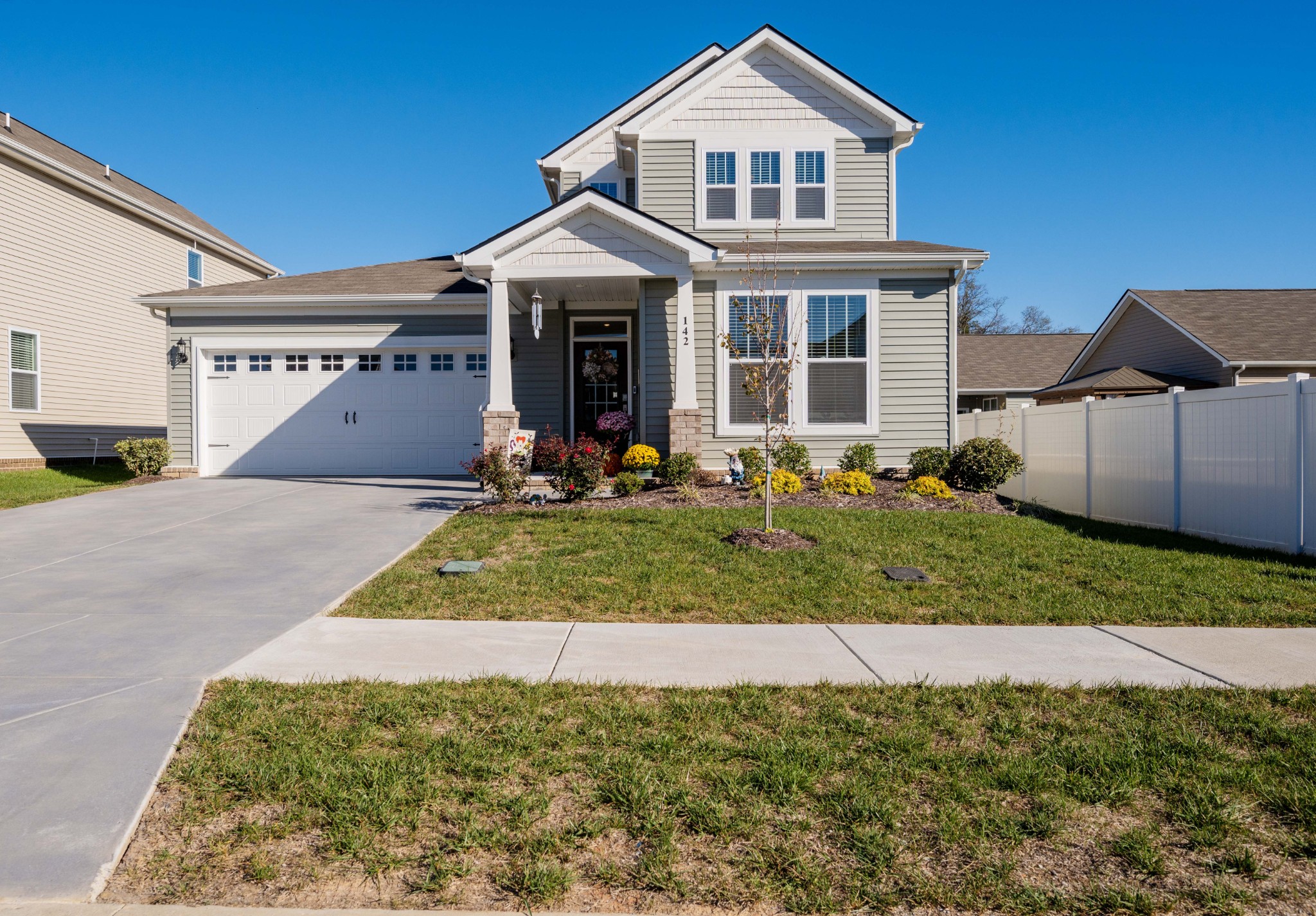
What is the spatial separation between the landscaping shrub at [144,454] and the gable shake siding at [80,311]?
259 cm

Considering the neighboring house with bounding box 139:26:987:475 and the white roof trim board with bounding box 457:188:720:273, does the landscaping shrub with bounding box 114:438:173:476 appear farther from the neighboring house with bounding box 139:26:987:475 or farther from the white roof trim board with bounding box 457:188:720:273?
the white roof trim board with bounding box 457:188:720:273

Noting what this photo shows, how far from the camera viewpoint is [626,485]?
11.0m

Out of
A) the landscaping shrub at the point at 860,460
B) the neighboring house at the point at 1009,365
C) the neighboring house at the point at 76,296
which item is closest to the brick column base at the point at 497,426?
the landscaping shrub at the point at 860,460

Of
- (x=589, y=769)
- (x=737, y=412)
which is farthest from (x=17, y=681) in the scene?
(x=737, y=412)

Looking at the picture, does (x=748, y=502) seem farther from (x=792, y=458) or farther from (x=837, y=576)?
(x=837, y=576)

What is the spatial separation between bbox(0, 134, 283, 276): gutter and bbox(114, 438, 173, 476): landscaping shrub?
725 centimetres

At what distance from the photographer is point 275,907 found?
2.53 m

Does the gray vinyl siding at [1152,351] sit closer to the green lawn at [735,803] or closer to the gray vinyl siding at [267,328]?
the gray vinyl siding at [267,328]

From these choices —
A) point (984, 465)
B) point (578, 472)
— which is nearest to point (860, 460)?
point (984, 465)

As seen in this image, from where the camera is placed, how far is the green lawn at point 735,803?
8.52 ft

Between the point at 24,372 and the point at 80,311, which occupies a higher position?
the point at 80,311

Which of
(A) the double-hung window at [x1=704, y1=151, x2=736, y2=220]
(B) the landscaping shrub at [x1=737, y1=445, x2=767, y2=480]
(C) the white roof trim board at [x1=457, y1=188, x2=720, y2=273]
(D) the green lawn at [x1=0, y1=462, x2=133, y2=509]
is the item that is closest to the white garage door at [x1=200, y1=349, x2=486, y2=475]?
(D) the green lawn at [x1=0, y1=462, x2=133, y2=509]

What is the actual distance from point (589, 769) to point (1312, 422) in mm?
8325

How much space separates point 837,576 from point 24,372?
59.9ft
